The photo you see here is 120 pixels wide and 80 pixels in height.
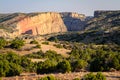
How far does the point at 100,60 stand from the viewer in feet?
103

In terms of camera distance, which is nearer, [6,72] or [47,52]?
[6,72]

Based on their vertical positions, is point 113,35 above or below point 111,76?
below

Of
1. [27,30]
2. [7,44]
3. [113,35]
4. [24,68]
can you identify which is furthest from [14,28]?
[24,68]

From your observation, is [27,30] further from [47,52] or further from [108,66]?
[108,66]

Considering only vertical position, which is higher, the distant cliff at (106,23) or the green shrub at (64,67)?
the green shrub at (64,67)

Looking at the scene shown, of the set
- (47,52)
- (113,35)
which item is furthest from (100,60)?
(113,35)

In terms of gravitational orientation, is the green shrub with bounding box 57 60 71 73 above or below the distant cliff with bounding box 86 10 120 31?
above

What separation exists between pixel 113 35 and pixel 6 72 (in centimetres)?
6567

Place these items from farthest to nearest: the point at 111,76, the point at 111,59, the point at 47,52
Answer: the point at 47,52
the point at 111,59
the point at 111,76

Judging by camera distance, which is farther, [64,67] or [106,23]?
[106,23]

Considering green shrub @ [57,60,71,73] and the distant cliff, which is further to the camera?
the distant cliff

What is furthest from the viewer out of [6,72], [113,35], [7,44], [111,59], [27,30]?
[27,30]

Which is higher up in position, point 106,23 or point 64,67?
point 64,67

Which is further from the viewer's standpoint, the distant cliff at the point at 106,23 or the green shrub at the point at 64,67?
the distant cliff at the point at 106,23
